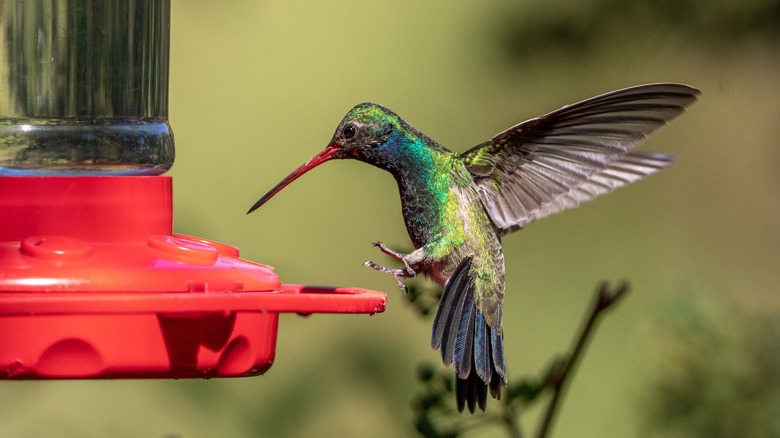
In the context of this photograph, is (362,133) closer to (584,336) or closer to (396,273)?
(396,273)

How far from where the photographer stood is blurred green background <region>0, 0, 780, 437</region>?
506 centimetres

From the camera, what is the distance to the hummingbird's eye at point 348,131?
11.4 feet

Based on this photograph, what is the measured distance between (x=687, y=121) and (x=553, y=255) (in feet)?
4.01

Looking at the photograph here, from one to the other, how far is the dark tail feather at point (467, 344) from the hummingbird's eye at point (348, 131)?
1.67 feet

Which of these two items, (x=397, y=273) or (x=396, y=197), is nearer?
(x=397, y=273)

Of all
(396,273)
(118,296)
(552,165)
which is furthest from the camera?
(552,165)

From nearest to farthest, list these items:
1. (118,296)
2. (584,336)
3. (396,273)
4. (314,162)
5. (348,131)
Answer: (118,296) → (584,336) → (396,273) → (314,162) → (348,131)

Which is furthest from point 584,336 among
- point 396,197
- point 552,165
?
point 396,197

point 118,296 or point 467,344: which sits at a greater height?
point 118,296

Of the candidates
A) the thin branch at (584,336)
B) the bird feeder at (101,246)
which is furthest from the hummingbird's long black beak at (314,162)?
the thin branch at (584,336)

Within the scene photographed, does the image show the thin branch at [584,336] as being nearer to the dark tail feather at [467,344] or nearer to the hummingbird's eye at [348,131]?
the dark tail feather at [467,344]

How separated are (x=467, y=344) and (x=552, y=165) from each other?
0.68 m

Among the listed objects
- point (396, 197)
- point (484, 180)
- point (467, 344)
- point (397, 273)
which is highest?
point (484, 180)

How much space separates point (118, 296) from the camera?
2309 millimetres
